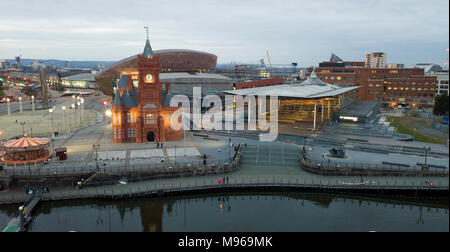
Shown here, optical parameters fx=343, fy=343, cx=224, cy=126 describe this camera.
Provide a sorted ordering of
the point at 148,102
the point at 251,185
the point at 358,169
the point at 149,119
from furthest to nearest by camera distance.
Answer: the point at 149,119 → the point at 148,102 → the point at 358,169 → the point at 251,185

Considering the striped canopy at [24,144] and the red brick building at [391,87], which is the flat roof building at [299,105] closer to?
the striped canopy at [24,144]

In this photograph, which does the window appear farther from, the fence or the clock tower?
the fence

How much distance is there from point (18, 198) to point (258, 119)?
5185cm

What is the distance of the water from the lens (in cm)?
3619

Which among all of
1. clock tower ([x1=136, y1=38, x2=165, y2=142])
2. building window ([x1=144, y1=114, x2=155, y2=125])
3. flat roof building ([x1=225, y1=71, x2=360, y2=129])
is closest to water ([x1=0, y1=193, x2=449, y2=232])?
clock tower ([x1=136, y1=38, x2=165, y2=142])

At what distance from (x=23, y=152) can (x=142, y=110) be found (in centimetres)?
2132

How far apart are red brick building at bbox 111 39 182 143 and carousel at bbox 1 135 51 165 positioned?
15.2 meters

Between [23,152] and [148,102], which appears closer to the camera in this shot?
[23,152]

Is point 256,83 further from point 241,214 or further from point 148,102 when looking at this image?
point 241,214

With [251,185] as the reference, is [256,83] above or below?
above

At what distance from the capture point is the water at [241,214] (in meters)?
36.2

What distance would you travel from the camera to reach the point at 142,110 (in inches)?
2576

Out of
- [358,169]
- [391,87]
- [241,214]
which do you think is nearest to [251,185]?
[241,214]

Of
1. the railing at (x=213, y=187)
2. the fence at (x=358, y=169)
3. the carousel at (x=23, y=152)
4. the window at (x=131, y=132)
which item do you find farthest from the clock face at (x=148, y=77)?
the fence at (x=358, y=169)
